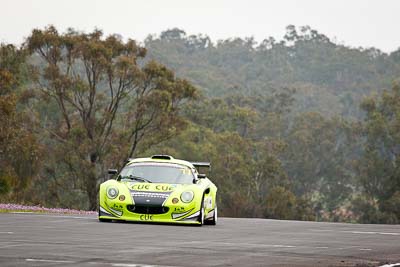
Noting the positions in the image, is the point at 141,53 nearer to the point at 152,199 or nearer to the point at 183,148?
the point at 183,148

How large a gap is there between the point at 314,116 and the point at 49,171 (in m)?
51.6

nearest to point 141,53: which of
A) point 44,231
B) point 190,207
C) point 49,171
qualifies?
point 49,171

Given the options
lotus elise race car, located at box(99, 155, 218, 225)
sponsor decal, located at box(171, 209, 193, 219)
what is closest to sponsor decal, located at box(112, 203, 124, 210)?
lotus elise race car, located at box(99, 155, 218, 225)

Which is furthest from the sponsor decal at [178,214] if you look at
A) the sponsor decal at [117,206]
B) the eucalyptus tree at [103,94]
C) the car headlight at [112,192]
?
the eucalyptus tree at [103,94]

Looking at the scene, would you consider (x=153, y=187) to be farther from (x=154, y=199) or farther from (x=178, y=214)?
(x=178, y=214)

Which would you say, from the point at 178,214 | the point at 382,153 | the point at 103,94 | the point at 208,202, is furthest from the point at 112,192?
the point at 382,153

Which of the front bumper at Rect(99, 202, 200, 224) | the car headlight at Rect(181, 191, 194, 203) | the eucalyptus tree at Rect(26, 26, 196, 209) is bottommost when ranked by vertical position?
the front bumper at Rect(99, 202, 200, 224)

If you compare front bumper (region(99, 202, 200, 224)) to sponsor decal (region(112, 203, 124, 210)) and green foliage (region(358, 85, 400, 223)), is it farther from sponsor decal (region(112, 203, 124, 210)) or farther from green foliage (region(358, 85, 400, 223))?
green foliage (region(358, 85, 400, 223))

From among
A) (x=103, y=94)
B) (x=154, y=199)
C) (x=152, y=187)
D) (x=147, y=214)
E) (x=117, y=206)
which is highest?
(x=103, y=94)

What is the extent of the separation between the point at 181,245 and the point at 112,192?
600 centimetres

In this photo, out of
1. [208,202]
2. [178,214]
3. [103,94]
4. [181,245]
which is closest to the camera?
[181,245]

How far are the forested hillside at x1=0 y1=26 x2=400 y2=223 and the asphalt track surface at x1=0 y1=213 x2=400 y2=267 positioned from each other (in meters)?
25.0

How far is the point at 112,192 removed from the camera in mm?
18422

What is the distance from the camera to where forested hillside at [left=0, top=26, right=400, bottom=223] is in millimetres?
A: 55750
